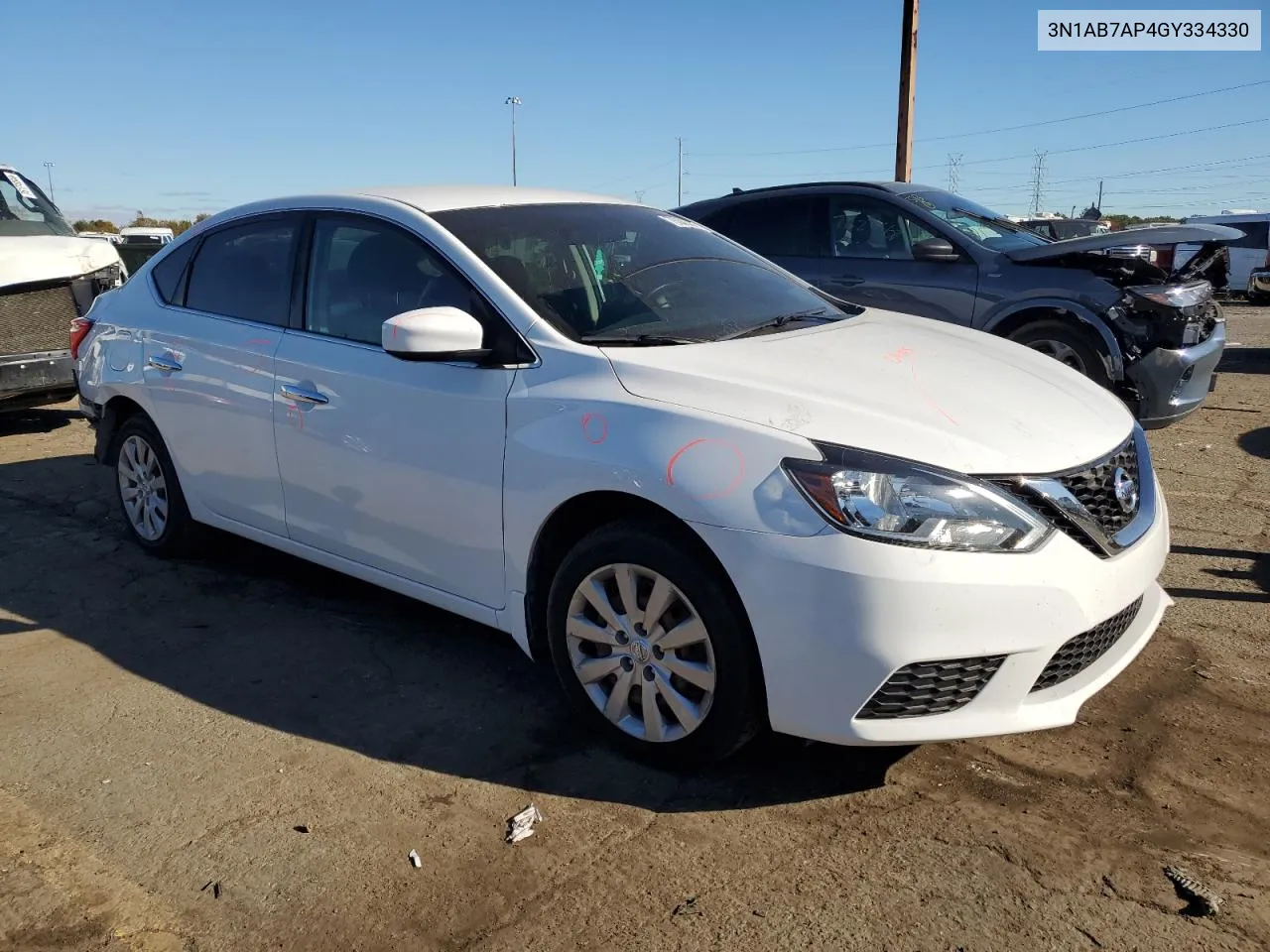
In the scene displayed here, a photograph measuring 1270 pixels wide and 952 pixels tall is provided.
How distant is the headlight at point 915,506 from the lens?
270 cm

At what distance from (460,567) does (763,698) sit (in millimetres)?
1179

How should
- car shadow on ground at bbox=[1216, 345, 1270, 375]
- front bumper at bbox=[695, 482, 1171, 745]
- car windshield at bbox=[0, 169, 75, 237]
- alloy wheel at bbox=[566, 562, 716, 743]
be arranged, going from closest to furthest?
front bumper at bbox=[695, 482, 1171, 745]
alloy wheel at bbox=[566, 562, 716, 743]
car windshield at bbox=[0, 169, 75, 237]
car shadow on ground at bbox=[1216, 345, 1270, 375]

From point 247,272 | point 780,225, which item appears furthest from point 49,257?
point 780,225

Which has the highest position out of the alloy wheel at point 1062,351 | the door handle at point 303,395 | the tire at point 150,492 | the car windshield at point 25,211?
the car windshield at point 25,211

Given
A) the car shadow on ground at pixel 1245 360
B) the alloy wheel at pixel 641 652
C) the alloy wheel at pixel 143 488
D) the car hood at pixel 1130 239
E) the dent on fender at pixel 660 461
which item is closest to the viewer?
the dent on fender at pixel 660 461

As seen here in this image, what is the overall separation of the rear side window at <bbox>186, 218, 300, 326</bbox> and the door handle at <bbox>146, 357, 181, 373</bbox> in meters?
0.26

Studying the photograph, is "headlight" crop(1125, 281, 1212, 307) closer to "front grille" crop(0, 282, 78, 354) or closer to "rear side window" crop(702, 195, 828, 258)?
"rear side window" crop(702, 195, 828, 258)

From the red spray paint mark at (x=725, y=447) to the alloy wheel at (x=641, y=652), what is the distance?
289 mm

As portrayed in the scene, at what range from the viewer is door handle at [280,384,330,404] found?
3979 millimetres

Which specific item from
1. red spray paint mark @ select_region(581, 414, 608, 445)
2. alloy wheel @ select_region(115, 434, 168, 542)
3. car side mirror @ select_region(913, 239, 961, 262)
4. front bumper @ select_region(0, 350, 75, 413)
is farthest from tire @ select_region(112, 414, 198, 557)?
car side mirror @ select_region(913, 239, 961, 262)

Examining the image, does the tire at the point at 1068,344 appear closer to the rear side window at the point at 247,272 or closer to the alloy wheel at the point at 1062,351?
the alloy wheel at the point at 1062,351

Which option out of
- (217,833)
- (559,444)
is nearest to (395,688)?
(217,833)

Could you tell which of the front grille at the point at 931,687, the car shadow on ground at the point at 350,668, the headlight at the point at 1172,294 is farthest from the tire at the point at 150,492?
the headlight at the point at 1172,294

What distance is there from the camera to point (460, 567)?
142 inches
